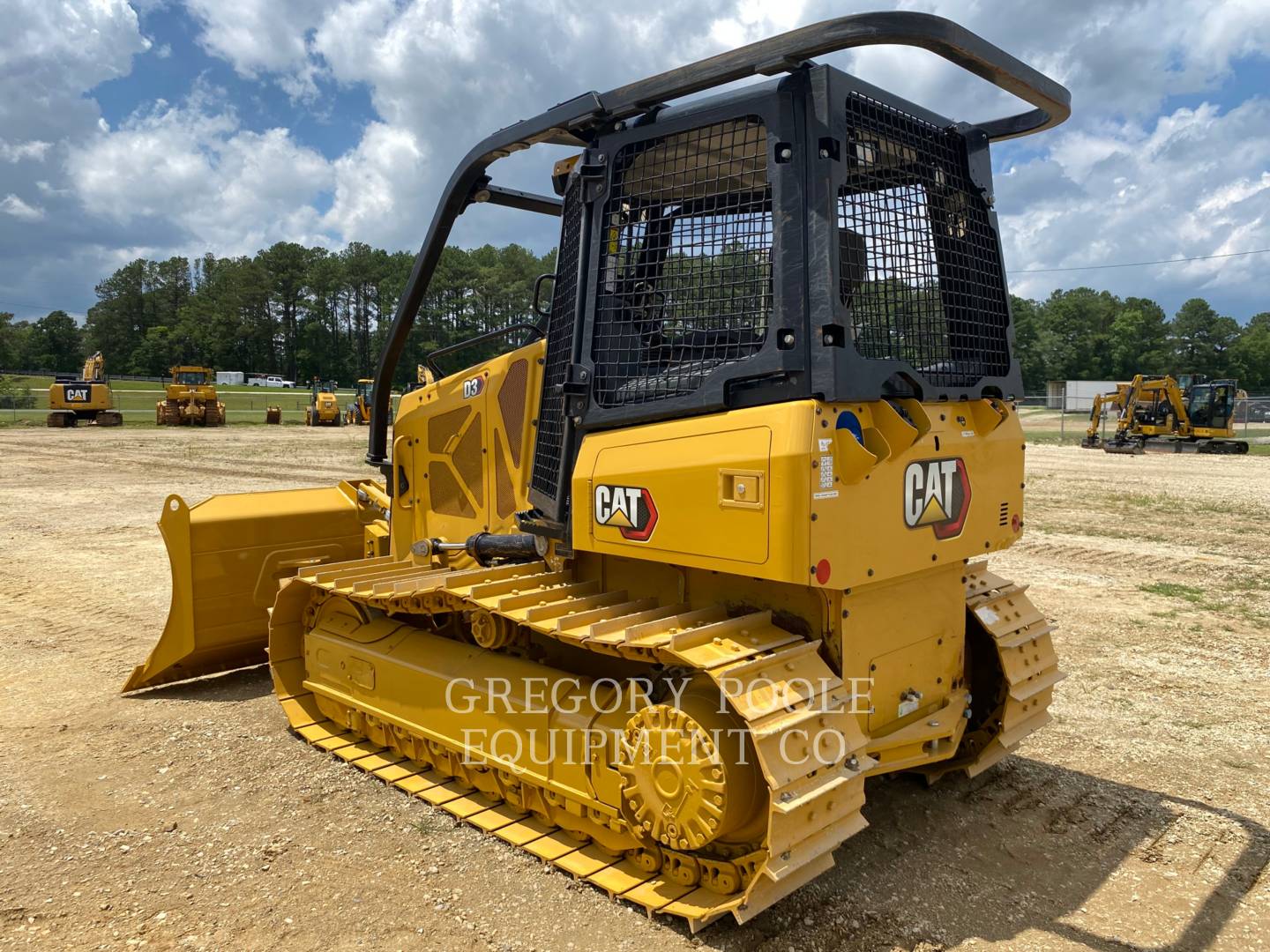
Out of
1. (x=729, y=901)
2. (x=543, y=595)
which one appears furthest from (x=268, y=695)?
(x=729, y=901)

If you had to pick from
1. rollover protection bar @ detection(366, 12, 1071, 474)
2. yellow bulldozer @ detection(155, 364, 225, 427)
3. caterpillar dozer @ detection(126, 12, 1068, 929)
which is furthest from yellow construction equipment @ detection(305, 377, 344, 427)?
caterpillar dozer @ detection(126, 12, 1068, 929)

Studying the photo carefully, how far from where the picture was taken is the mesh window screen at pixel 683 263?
11.5ft

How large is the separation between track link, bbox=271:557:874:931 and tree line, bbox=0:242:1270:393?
74.0 metres

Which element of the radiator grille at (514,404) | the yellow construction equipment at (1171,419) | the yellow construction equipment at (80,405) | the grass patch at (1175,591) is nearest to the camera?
the radiator grille at (514,404)

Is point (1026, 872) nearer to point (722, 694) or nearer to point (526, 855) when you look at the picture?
point (722, 694)

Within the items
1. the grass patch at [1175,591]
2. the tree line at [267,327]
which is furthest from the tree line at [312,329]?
the grass patch at [1175,591]

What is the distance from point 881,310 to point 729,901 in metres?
2.26

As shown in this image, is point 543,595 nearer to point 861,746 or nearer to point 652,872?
point 652,872

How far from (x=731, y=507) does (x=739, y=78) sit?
1572mm

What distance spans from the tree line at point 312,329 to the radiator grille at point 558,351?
73561 mm

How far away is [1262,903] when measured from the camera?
357 centimetres

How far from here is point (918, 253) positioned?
386 centimetres

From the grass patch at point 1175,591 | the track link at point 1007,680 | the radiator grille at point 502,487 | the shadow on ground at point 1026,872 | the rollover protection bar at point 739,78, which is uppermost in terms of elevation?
the rollover protection bar at point 739,78

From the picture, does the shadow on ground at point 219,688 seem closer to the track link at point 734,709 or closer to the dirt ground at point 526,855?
the dirt ground at point 526,855
